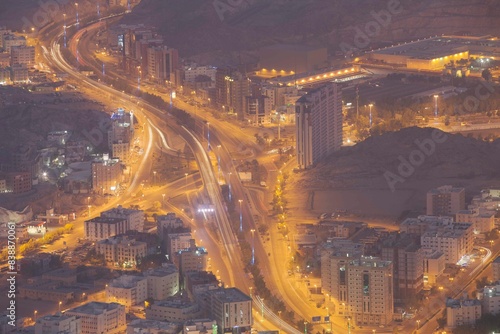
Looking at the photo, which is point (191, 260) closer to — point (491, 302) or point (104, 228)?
point (104, 228)

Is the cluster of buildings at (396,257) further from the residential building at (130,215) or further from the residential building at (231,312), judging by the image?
the residential building at (130,215)

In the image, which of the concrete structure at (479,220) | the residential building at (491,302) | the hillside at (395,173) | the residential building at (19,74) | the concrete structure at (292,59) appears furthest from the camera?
the concrete structure at (292,59)

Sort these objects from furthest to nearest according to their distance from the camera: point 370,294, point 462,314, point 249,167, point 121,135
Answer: point 121,135
point 249,167
point 370,294
point 462,314

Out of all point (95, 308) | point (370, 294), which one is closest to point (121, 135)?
point (370, 294)

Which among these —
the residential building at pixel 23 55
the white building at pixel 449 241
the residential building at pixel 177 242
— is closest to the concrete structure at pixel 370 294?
the white building at pixel 449 241

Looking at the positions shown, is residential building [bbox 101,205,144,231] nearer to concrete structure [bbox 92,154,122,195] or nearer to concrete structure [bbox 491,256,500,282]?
concrete structure [bbox 92,154,122,195]

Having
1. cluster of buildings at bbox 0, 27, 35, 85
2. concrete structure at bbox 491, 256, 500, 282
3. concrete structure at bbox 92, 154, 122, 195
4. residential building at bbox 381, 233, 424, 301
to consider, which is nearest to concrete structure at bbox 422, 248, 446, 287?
residential building at bbox 381, 233, 424, 301

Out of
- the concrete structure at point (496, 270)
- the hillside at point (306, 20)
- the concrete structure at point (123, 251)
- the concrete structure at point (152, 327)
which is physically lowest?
the concrete structure at point (152, 327)
